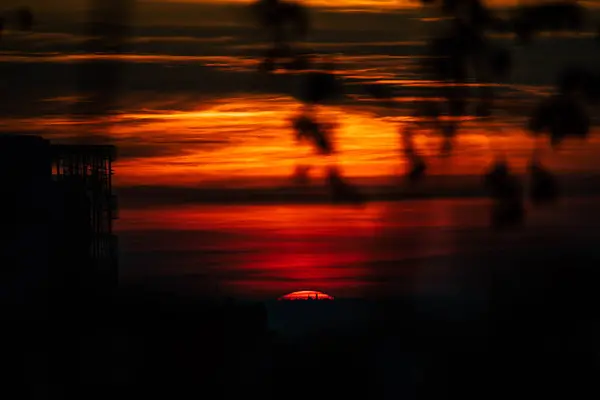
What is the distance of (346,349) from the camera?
12.5 meters

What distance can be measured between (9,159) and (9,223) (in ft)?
9.16

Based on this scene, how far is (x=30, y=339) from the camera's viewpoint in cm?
1229

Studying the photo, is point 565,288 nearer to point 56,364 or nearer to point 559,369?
point 559,369

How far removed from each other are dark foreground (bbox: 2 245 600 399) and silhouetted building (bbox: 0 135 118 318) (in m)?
8.86

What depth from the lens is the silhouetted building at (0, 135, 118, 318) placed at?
29875 mm

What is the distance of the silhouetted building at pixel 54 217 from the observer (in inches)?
1176

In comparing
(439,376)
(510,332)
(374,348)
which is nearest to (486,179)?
(510,332)

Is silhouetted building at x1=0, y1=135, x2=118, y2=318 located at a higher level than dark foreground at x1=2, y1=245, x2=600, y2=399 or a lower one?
higher

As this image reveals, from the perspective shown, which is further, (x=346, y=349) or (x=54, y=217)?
(x=54, y=217)

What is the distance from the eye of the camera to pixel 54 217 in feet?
118

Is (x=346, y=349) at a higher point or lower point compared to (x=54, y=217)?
lower

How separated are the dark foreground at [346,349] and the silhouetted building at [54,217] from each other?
8.86 meters

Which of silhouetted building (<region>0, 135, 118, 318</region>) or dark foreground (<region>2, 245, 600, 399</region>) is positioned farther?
silhouetted building (<region>0, 135, 118, 318</region>)

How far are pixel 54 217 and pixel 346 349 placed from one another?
82.5 feet
